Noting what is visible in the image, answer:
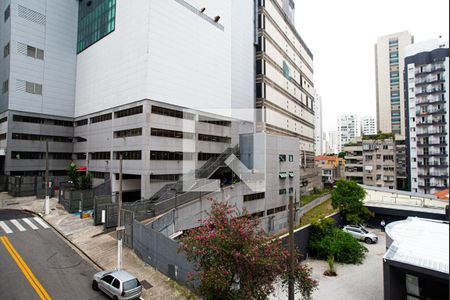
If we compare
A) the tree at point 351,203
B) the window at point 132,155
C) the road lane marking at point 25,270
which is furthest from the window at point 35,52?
the tree at point 351,203

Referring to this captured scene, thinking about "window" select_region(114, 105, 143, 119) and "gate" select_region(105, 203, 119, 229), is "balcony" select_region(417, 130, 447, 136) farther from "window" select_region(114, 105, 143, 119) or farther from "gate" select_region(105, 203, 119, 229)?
"gate" select_region(105, 203, 119, 229)

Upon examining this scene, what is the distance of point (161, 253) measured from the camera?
584 inches

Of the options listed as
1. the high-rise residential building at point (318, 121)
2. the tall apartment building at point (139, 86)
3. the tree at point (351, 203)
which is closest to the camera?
the tall apartment building at point (139, 86)

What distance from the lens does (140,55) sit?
31516 millimetres

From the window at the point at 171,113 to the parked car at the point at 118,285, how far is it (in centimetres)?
2214

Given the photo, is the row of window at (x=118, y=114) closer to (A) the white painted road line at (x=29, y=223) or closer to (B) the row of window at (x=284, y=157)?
(A) the white painted road line at (x=29, y=223)

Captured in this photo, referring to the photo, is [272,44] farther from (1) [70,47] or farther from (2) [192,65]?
(1) [70,47]

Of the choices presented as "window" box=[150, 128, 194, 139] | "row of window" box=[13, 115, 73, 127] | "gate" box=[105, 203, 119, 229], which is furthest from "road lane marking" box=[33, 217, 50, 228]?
"row of window" box=[13, 115, 73, 127]

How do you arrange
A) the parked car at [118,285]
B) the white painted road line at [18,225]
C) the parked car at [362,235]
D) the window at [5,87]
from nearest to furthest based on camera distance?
the parked car at [118,285] < the white painted road line at [18,225] < the parked car at [362,235] < the window at [5,87]

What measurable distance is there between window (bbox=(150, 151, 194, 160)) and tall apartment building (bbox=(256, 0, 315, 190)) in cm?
1388

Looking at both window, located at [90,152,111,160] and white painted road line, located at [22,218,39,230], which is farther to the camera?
window, located at [90,152,111,160]

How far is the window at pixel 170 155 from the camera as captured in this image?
103 feet

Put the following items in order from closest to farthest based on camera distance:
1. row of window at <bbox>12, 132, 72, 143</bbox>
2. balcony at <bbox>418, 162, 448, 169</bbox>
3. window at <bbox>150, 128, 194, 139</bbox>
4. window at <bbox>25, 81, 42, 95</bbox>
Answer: window at <bbox>150, 128, 194, 139</bbox>, row of window at <bbox>12, 132, 72, 143</bbox>, window at <bbox>25, 81, 42, 95</bbox>, balcony at <bbox>418, 162, 448, 169</bbox>

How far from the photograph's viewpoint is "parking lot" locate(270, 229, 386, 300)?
16.4 meters
